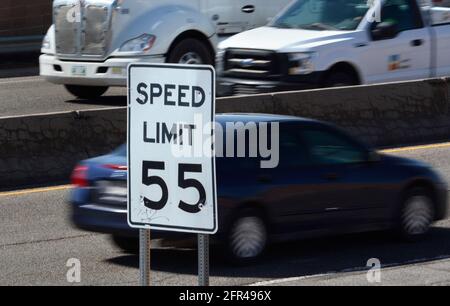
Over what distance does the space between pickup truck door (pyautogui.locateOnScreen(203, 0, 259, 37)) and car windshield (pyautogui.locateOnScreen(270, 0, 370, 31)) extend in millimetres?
3089

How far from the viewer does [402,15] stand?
57.5 feet

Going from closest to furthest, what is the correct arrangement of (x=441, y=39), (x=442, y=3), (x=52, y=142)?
(x=52, y=142) → (x=441, y=39) → (x=442, y=3)

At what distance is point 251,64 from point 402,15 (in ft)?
8.48

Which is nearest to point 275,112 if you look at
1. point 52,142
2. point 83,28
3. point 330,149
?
point 52,142

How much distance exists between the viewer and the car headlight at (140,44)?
18281 mm

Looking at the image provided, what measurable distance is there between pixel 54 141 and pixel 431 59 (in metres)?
6.53

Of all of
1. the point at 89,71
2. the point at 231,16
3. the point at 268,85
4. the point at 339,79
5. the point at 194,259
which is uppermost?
the point at 231,16

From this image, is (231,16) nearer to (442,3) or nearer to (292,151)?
(442,3)

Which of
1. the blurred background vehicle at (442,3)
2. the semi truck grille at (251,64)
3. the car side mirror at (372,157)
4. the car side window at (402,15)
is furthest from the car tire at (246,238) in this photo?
the blurred background vehicle at (442,3)

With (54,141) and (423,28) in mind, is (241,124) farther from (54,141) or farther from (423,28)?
(423,28)

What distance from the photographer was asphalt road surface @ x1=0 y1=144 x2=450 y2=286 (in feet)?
31.6

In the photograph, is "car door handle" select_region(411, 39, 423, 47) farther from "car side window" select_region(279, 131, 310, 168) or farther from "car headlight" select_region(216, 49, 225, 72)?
"car side window" select_region(279, 131, 310, 168)

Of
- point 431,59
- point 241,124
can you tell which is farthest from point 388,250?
point 431,59

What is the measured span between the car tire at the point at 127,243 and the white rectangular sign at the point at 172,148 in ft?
12.5
